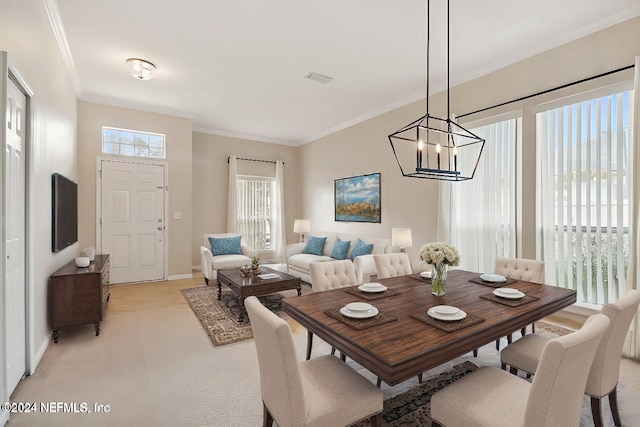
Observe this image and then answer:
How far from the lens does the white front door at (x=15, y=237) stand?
2018mm

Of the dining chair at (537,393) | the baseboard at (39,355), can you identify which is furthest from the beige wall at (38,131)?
the dining chair at (537,393)

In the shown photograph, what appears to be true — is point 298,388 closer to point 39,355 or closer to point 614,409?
point 614,409

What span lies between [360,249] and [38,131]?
13.4 feet

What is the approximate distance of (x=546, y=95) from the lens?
10.9 feet

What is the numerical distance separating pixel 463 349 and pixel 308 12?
9.67ft

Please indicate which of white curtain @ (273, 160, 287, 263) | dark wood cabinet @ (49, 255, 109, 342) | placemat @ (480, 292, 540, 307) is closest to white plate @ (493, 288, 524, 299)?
placemat @ (480, 292, 540, 307)

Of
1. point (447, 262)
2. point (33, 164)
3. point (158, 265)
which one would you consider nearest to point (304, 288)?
point (158, 265)

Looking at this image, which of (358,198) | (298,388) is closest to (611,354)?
(298,388)

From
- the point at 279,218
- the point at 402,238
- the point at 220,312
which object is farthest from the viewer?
the point at 279,218

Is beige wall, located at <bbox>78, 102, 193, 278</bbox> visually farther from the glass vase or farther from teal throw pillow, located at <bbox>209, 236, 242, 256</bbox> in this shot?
the glass vase

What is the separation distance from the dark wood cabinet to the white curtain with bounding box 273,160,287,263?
4.52m

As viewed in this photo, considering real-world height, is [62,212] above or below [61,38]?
below

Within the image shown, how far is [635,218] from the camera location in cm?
270

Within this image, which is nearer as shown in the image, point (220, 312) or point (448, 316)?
point (448, 316)
